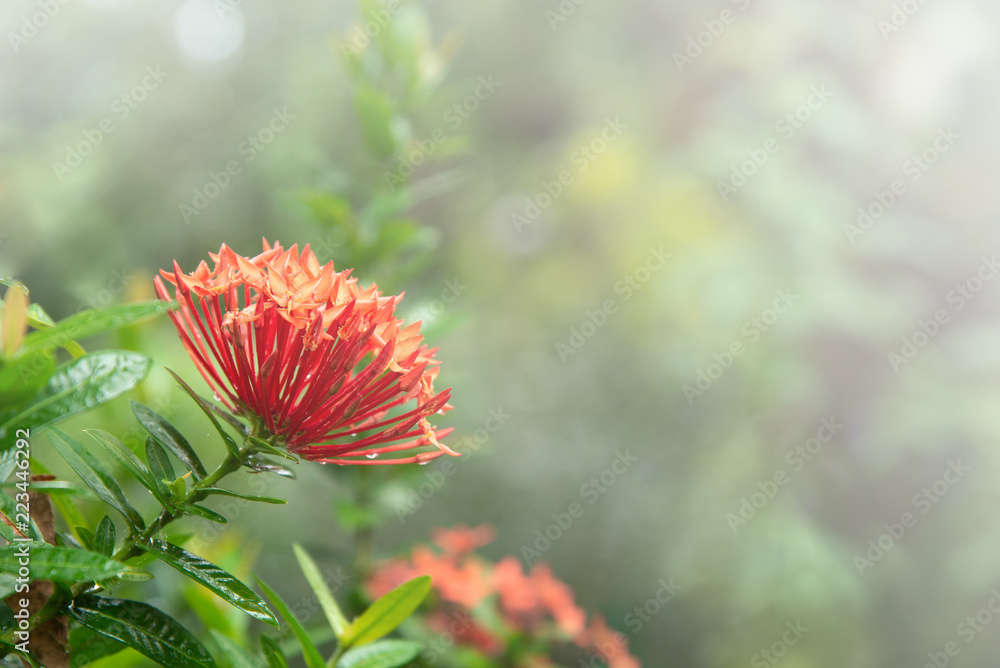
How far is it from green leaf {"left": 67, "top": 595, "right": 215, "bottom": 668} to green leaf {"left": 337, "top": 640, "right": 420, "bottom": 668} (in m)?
0.16

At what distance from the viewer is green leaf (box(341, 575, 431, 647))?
0.55m

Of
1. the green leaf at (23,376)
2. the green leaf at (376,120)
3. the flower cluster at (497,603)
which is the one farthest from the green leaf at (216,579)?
the green leaf at (376,120)

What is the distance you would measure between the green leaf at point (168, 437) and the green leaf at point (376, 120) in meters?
0.67

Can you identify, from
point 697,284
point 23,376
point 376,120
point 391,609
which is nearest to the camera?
point 23,376

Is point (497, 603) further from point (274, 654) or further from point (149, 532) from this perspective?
point (149, 532)

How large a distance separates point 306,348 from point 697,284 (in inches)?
69.7

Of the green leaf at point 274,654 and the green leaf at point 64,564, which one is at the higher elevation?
the green leaf at point 64,564

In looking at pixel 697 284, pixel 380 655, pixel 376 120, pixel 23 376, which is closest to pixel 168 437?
pixel 23 376

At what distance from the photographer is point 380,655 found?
22.0 inches

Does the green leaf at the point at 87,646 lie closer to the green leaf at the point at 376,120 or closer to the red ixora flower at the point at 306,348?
the red ixora flower at the point at 306,348

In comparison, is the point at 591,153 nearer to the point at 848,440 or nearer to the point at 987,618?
the point at 848,440

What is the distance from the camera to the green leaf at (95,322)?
1.07 ft

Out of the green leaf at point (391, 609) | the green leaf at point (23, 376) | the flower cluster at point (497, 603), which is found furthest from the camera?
the flower cluster at point (497, 603)

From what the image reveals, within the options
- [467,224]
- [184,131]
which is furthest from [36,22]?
[467,224]
